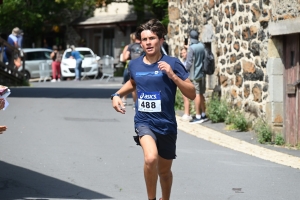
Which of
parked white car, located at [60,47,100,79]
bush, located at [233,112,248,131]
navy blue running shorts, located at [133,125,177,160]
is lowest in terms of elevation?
parked white car, located at [60,47,100,79]

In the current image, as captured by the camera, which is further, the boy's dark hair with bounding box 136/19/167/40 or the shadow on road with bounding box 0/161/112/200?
the shadow on road with bounding box 0/161/112/200

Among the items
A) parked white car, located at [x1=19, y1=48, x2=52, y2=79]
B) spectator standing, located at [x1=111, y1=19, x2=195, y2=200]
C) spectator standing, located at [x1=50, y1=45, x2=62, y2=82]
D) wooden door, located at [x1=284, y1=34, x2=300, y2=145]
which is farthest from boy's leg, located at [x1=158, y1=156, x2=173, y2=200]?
parked white car, located at [x1=19, y1=48, x2=52, y2=79]

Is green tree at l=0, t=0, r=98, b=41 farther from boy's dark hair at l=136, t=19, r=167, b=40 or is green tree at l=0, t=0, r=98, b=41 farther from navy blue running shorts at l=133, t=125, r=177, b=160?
navy blue running shorts at l=133, t=125, r=177, b=160

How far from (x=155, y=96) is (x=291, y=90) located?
20.9 ft

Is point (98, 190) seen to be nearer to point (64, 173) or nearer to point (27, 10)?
point (64, 173)

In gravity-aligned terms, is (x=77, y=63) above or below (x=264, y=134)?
below

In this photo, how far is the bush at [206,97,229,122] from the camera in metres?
15.6

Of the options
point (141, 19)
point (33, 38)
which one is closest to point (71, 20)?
point (33, 38)

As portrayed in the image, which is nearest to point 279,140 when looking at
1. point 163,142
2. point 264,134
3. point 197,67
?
point 264,134

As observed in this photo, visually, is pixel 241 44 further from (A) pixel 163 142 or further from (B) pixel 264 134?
(A) pixel 163 142

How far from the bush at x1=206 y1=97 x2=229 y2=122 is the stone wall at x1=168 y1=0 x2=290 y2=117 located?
194 millimetres

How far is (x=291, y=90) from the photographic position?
13.2m

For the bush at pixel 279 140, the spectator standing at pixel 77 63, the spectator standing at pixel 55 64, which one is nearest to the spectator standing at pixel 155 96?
the bush at pixel 279 140

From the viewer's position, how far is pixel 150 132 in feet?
24.0
